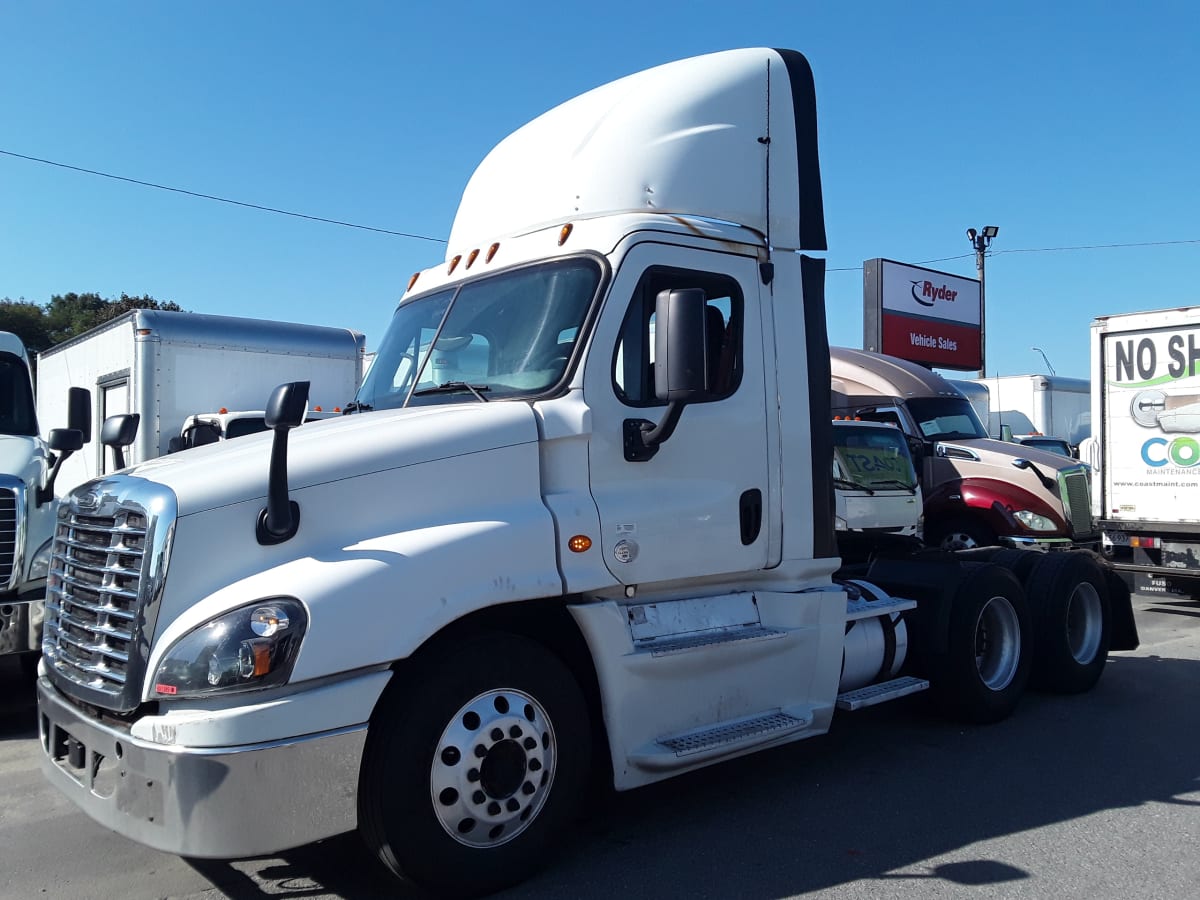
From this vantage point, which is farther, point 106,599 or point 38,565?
point 38,565

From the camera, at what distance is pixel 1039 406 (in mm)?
26141

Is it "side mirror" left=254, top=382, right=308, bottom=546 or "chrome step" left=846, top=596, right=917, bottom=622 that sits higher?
"side mirror" left=254, top=382, right=308, bottom=546

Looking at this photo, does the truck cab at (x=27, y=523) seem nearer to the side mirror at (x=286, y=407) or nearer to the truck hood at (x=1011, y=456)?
the side mirror at (x=286, y=407)

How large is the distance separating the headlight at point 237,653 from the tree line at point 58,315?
39.4m

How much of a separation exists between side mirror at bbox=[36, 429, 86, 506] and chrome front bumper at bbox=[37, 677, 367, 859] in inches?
158

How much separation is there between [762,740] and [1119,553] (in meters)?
8.32

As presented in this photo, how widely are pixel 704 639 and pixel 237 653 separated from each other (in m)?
2.20

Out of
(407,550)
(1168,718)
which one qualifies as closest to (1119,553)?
(1168,718)

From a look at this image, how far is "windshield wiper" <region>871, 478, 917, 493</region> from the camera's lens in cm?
1094

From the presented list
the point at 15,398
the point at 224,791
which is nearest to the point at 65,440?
the point at 15,398

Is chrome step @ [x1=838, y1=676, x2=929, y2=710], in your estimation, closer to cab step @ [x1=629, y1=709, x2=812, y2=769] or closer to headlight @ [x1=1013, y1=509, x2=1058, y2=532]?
cab step @ [x1=629, y1=709, x2=812, y2=769]

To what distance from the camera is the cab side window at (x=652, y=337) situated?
15.1ft

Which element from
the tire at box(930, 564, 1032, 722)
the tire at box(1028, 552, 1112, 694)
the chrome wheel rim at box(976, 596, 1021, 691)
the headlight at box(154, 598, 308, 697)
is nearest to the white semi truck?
the headlight at box(154, 598, 308, 697)

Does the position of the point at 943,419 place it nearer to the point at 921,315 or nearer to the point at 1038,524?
the point at 1038,524
